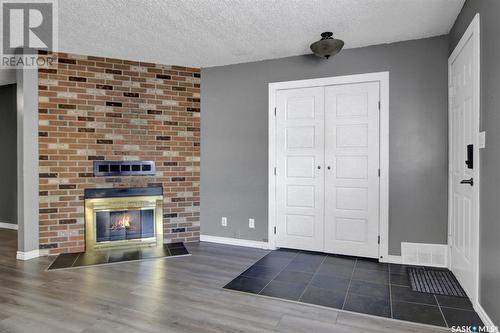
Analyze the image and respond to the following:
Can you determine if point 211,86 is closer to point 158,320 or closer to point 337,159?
point 337,159

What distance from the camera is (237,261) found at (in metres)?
3.56

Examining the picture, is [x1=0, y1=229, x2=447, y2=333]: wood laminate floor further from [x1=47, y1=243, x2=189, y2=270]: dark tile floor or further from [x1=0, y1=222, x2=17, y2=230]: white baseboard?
[x1=0, y1=222, x2=17, y2=230]: white baseboard

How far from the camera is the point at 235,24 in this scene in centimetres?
311

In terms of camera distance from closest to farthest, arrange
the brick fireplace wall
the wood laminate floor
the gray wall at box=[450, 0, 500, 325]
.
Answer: the gray wall at box=[450, 0, 500, 325] → the wood laminate floor → the brick fireplace wall

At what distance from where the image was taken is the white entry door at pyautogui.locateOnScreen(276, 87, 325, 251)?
383cm

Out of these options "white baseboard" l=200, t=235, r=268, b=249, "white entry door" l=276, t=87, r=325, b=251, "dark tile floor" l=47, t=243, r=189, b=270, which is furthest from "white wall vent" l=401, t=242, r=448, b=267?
"dark tile floor" l=47, t=243, r=189, b=270

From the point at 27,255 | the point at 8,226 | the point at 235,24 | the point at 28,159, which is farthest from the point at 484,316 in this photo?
the point at 8,226

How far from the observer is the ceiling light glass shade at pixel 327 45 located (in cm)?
322

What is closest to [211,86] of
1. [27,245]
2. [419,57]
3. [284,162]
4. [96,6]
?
[284,162]

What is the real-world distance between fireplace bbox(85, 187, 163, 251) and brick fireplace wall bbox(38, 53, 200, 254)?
0.29 feet

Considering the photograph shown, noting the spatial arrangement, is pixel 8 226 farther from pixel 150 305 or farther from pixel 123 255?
pixel 150 305

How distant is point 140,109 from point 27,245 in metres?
2.10

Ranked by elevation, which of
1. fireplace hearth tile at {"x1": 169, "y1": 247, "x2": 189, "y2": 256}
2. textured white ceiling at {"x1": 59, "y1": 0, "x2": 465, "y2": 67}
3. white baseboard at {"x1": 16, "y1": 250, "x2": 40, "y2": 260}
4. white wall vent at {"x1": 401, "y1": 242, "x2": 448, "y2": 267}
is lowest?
fireplace hearth tile at {"x1": 169, "y1": 247, "x2": 189, "y2": 256}

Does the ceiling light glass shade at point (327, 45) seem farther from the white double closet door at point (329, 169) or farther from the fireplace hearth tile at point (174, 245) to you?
the fireplace hearth tile at point (174, 245)
